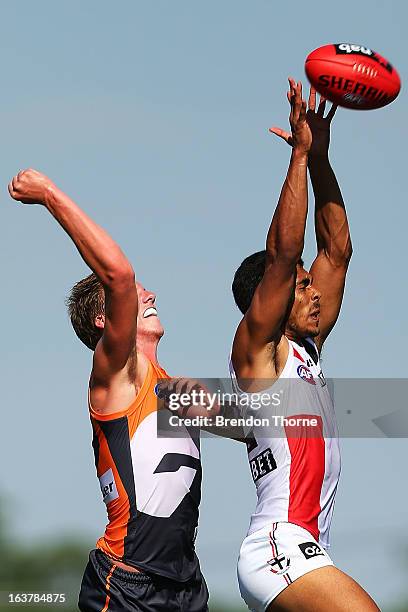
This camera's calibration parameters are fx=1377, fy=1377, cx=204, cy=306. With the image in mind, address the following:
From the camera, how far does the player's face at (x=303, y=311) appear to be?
10.1 metres

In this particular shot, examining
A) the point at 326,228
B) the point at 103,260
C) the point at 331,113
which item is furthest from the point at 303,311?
the point at 103,260

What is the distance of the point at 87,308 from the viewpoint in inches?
402

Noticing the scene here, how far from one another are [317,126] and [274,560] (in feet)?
11.2

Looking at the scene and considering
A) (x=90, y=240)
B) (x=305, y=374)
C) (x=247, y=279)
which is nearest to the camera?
(x=90, y=240)

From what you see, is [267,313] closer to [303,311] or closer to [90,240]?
[303,311]

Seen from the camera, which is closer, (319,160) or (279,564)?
(279,564)

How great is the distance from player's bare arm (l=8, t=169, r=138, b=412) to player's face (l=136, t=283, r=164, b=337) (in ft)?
2.63

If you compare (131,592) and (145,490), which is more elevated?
(145,490)

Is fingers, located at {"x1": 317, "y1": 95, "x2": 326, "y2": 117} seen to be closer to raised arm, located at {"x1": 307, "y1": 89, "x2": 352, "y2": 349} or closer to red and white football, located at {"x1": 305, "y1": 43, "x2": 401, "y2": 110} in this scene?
raised arm, located at {"x1": 307, "y1": 89, "x2": 352, "y2": 349}

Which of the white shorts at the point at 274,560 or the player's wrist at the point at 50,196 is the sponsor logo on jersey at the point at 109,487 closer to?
the white shorts at the point at 274,560

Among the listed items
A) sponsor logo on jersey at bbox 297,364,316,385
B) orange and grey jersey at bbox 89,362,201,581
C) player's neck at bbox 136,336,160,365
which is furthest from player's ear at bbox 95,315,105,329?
sponsor logo on jersey at bbox 297,364,316,385

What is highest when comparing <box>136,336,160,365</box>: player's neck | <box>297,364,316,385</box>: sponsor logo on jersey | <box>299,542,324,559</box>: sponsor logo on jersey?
<box>136,336,160,365</box>: player's neck

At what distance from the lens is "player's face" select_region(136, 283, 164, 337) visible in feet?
33.6

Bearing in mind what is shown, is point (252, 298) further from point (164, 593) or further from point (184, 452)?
point (164, 593)
